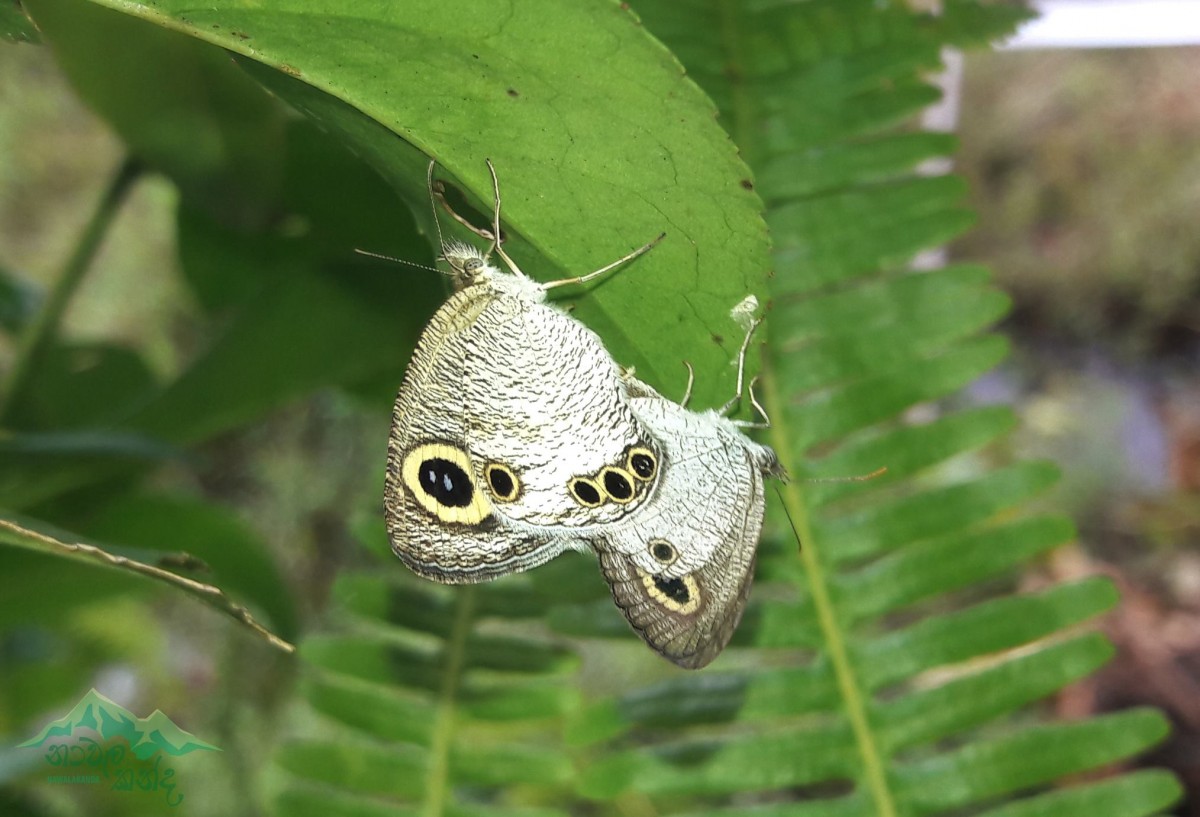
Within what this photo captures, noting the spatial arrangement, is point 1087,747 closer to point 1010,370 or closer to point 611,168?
point 611,168

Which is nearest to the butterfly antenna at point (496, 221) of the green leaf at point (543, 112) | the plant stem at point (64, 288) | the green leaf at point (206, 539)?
the green leaf at point (543, 112)

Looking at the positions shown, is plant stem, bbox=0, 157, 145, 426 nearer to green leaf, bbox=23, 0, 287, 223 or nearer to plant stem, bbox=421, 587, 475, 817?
green leaf, bbox=23, 0, 287, 223

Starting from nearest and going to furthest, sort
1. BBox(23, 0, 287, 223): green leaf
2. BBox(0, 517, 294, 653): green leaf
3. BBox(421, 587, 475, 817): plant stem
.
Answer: BBox(0, 517, 294, 653): green leaf
BBox(23, 0, 287, 223): green leaf
BBox(421, 587, 475, 817): plant stem

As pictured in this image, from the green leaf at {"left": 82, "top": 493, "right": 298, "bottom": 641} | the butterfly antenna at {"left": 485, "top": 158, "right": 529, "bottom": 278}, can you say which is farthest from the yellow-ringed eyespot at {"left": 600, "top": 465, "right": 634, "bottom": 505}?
the green leaf at {"left": 82, "top": 493, "right": 298, "bottom": 641}

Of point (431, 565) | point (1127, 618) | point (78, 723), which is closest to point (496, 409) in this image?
point (431, 565)

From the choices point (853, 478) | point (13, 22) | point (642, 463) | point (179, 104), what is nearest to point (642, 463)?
point (642, 463)

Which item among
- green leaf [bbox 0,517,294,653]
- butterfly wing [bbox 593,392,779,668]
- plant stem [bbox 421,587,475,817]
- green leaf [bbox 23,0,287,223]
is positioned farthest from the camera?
plant stem [bbox 421,587,475,817]

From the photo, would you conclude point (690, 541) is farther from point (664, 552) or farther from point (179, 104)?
point (179, 104)
